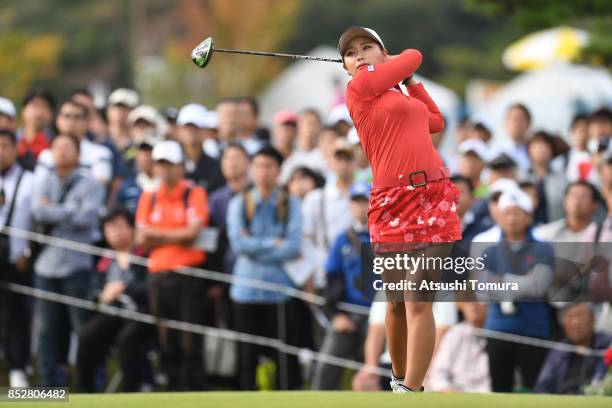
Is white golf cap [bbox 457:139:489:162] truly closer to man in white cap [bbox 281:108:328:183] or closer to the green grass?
man in white cap [bbox 281:108:328:183]

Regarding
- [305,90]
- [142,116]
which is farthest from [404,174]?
[305,90]

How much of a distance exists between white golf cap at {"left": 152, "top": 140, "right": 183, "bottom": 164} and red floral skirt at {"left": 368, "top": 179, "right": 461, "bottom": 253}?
4046 mm

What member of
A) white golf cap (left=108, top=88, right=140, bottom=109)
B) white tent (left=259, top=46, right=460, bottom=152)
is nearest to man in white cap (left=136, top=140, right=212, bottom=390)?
white golf cap (left=108, top=88, right=140, bottom=109)

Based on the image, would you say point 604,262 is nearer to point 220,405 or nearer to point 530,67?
point 220,405

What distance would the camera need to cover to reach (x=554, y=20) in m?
14.5

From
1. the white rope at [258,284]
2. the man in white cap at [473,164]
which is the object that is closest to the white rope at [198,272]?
the white rope at [258,284]

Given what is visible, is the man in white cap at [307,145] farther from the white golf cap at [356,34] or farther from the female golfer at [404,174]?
the white golf cap at [356,34]

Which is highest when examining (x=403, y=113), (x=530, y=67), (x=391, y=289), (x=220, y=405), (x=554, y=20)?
(x=530, y=67)

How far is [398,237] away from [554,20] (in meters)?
6.92

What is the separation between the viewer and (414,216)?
26.7 ft

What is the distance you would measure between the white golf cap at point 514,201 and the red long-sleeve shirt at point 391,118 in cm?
272

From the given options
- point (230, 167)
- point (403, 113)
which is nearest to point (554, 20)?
point (230, 167)

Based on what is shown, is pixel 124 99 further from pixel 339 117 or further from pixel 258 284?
pixel 258 284

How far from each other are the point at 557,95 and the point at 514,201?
13.7m
